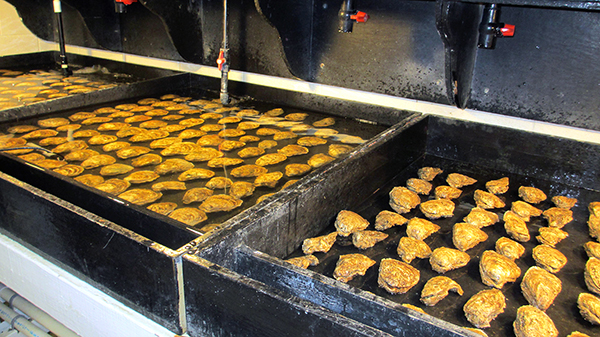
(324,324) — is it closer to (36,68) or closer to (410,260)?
(410,260)

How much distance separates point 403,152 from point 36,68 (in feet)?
12.0

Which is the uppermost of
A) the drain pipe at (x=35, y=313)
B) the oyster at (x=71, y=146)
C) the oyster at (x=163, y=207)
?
the oyster at (x=71, y=146)

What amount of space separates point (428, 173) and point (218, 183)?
1.03 meters

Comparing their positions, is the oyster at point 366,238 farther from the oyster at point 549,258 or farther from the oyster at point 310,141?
the oyster at point 310,141

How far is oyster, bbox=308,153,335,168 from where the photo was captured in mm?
2148

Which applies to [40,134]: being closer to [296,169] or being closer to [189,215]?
[189,215]

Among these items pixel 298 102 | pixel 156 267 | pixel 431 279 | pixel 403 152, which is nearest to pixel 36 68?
pixel 298 102

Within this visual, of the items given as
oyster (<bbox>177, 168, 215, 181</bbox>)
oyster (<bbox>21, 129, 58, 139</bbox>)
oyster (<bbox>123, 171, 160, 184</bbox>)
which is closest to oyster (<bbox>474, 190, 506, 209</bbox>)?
oyster (<bbox>177, 168, 215, 181</bbox>)

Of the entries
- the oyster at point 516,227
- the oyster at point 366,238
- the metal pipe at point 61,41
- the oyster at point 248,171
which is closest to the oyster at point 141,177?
the oyster at point 248,171

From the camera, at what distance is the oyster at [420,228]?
1.63m

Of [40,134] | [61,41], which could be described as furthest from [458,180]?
[61,41]

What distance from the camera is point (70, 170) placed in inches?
78.3

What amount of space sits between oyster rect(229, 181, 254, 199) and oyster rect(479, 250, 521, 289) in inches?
37.2

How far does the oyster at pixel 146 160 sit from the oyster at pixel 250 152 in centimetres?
41
